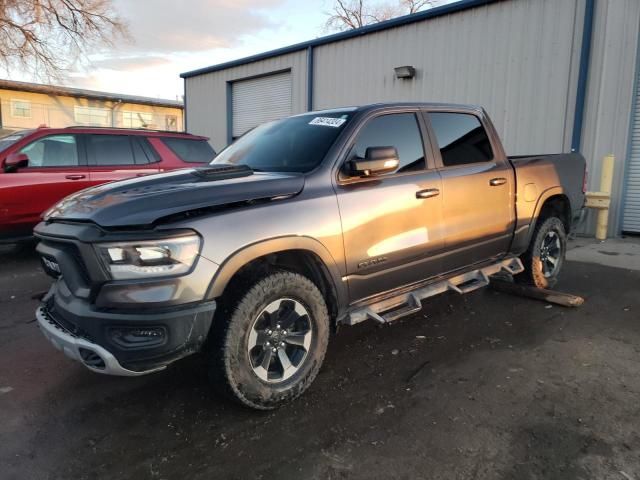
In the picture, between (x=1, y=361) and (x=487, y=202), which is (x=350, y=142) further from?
(x=1, y=361)

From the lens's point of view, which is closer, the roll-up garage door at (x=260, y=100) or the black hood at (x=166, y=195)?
the black hood at (x=166, y=195)

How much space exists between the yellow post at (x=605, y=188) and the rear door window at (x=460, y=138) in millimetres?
4987

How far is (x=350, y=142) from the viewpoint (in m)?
3.34

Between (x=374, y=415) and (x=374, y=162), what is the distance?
155 cm

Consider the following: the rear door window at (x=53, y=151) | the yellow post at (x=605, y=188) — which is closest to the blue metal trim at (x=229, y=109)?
the rear door window at (x=53, y=151)

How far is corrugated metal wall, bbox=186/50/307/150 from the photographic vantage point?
14.0m

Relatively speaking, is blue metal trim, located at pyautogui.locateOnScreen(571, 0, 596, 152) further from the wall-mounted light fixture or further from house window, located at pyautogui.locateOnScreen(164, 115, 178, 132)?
house window, located at pyautogui.locateOnScreen(164, 115, 178, 132)

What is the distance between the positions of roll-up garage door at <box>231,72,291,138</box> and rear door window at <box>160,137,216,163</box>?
606 cm

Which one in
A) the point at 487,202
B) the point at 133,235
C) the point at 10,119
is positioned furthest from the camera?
the point at 10,119

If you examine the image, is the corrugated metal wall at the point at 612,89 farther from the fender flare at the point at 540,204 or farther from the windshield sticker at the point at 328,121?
the windshield sticker at the point at 328,121

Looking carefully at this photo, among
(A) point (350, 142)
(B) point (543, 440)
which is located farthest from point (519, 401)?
(A) point (350, 142)

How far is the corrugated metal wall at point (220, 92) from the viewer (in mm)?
14046

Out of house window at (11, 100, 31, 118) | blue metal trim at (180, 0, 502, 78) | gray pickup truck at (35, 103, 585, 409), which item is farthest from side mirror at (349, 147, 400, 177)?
house window at (11, 100, 31, 118)

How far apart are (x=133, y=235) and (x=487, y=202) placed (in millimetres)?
2980
